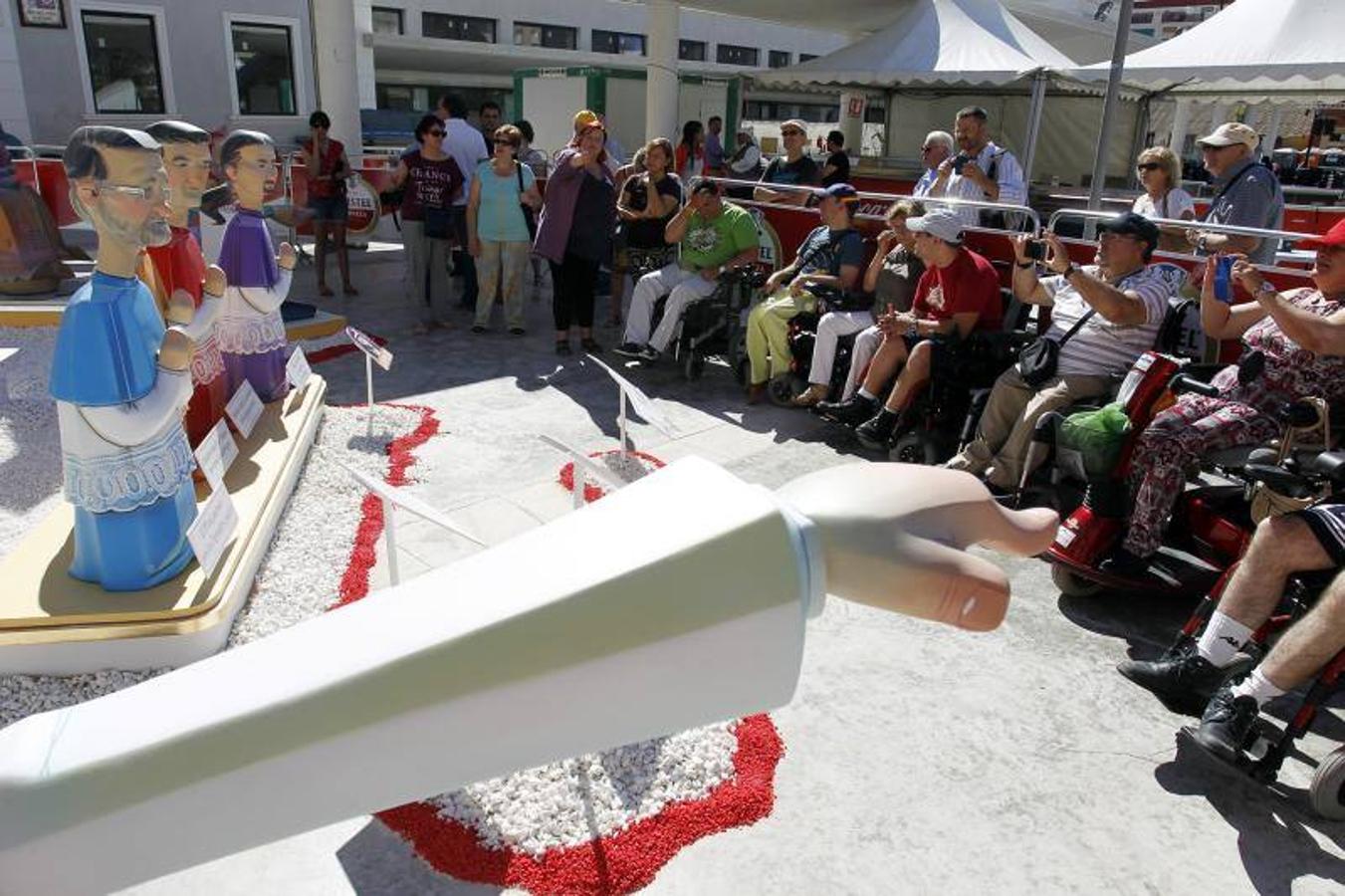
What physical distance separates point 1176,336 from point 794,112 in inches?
1582

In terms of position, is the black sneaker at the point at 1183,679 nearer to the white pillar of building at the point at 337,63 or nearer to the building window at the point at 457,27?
the white pillar of building at the point at 337,63

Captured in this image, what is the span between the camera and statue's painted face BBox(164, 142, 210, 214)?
3.72m

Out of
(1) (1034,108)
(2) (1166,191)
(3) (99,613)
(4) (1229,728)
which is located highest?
(1) (1034,108)

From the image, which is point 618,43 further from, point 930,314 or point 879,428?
point 879,428

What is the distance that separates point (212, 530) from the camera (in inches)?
119

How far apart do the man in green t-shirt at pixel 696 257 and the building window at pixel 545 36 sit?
1278 inches

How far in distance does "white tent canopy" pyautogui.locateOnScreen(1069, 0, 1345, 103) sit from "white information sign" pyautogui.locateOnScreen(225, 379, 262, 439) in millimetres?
9981

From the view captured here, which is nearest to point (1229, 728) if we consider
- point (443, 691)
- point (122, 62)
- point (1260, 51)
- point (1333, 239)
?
point (1333, 239)

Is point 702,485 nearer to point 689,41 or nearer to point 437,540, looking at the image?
point 437,540

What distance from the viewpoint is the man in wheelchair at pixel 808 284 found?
6039 mm

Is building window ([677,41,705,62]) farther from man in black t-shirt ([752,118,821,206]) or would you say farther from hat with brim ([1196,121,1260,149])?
hat with brim ([1196,121,1260,149])

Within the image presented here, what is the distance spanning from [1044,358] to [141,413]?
3871mm

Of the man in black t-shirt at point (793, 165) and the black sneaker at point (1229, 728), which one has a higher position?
the man in black t-shirt at point (793, 165)

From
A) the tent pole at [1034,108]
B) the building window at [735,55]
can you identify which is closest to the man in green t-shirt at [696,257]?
the tent pole at [1034,108]
